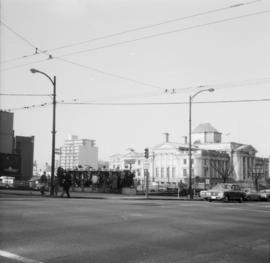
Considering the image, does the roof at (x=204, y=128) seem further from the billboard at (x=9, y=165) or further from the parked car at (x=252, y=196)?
the parked car at (x=252, y=196)

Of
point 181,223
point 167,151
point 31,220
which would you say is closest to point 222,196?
point 181,223

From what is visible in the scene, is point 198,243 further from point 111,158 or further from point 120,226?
point 111,158

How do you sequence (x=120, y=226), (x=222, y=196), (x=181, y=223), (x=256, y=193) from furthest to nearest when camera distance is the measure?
(x=256, y=193) < (x=222, y=196) < (x=181, y=223) < (x=120, y=226)

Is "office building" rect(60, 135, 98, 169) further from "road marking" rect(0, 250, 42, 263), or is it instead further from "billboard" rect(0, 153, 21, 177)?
"road marking" rect(0, 250, 42, 263)

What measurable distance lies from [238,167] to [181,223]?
12976cm

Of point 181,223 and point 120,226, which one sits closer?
point 120,226

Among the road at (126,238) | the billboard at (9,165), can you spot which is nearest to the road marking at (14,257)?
the road at (126,238)

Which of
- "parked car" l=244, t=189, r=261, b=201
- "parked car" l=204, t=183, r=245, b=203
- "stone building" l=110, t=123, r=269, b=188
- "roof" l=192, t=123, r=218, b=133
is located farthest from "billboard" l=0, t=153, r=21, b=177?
"roof" l=192, t=123, r=218, b=133

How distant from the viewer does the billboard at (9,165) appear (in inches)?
2265

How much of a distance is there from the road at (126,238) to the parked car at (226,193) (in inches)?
658

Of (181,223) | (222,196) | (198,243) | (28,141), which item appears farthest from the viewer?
(28,141)

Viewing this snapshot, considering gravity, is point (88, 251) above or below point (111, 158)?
below

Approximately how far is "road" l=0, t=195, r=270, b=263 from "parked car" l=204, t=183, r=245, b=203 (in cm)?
Result: 1671

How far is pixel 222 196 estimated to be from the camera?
31969 millimetres
